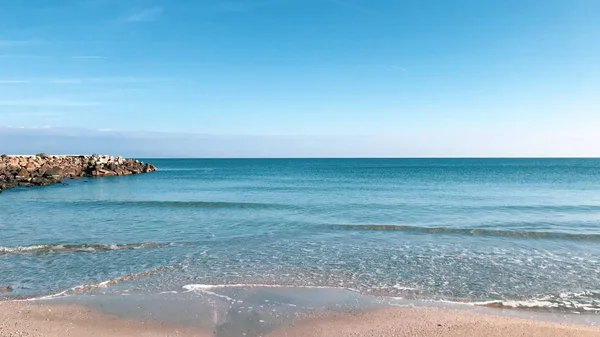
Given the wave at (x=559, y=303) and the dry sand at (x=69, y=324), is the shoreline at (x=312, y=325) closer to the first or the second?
the dry sand at (x=69, y=324)

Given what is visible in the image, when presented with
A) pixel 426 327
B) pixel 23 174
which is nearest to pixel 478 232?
pixel 426 327

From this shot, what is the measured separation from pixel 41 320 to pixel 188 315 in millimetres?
2921

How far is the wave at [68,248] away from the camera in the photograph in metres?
14.1

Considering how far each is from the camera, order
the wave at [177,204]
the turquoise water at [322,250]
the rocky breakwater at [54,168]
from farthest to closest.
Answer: the rocky breakwater at [54,168]
the wave at [177,204]
the turquoise water at [322,250]

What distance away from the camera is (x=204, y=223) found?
2055 centimetres

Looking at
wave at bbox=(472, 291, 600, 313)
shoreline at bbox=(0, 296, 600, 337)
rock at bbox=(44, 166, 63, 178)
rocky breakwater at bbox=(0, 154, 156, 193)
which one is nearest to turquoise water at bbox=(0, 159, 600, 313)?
wave at bbox=(472, 291, 600, 313)

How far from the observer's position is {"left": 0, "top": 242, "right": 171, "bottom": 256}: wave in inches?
557

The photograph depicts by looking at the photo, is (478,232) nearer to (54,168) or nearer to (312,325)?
(312,325)

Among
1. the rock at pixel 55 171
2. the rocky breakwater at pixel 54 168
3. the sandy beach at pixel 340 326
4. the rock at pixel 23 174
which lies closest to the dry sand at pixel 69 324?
the sandy beach at pixel 340 326

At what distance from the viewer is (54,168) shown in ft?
186

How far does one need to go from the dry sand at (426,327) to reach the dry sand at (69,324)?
218 centimetres

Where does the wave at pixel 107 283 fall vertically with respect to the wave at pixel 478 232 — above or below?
below

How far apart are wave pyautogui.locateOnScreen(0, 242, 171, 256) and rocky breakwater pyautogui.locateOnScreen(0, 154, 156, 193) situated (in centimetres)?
2784

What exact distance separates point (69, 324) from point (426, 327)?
7022mm
